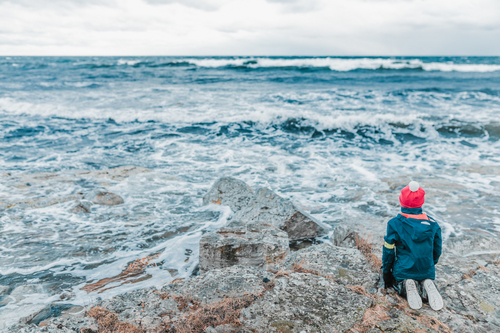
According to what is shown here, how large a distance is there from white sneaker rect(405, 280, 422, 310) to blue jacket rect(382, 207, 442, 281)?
65mm

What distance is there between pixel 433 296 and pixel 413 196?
83cm

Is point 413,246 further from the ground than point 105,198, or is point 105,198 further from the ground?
point 413,246

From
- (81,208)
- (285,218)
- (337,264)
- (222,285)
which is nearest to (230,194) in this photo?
(285,218)

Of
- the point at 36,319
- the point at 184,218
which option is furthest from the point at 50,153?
the point at 36,319

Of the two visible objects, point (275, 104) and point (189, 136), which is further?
point (275, 104)

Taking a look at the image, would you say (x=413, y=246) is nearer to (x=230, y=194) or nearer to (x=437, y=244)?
(x=437, y=244)

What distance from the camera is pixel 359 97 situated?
18.5 meters

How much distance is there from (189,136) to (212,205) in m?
6.31

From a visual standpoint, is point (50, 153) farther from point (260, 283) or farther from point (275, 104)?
point (275, 104)

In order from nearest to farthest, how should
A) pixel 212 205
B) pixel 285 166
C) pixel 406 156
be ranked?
pixel 212 205
pixel 285 166
pixel 406 156

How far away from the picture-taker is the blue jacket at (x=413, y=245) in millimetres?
2504

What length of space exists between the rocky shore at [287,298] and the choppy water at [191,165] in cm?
86

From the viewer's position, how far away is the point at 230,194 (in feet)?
18.5

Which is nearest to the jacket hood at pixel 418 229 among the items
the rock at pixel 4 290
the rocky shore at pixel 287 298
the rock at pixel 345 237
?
the rocky shore at pixel 287 298
